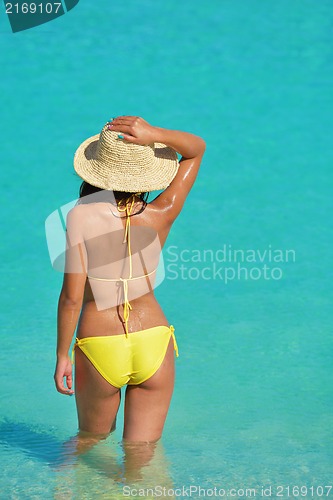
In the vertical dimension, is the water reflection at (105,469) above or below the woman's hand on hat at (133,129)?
below

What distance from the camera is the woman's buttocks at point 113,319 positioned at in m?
3.26

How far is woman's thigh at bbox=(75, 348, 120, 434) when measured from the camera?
3.31m

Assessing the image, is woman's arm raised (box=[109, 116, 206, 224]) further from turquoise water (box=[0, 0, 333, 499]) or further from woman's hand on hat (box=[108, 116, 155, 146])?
turquoise water (box=[0, 0, 333, 499])

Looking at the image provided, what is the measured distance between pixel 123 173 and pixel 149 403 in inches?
37.1

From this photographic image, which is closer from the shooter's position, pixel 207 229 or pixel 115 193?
pixel 115 193

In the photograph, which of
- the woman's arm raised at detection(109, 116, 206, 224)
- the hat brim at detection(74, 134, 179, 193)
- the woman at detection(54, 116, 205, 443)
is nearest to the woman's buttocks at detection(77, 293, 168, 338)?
the woman at detection(54, 116, 205, 443)

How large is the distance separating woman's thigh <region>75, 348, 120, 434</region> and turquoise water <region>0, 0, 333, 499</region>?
0.18 meters

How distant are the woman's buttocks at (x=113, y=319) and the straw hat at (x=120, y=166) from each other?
0.48 metres

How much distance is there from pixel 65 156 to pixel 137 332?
A: 479cm

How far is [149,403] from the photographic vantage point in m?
3.38

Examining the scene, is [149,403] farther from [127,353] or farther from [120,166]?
[120,166]

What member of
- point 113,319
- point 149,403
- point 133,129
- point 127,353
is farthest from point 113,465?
point 133,129

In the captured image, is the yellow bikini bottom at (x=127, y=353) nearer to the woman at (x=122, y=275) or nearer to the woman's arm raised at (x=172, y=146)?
the woman at (x=122, y=275)

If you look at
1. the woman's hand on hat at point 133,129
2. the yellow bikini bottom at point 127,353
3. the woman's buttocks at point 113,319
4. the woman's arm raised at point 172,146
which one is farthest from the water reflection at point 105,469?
the woman's hand on hat at point 133,129
